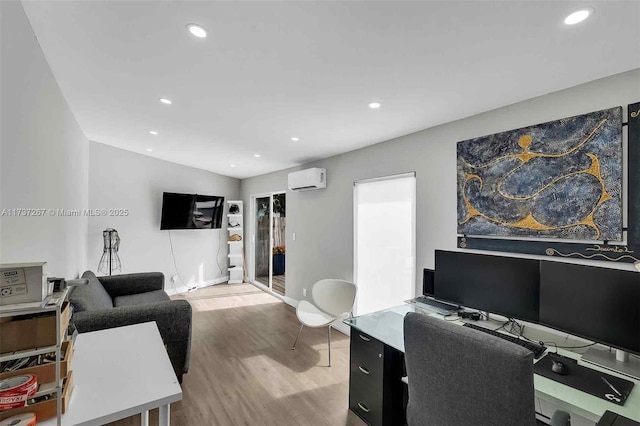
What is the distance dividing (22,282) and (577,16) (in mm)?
2402

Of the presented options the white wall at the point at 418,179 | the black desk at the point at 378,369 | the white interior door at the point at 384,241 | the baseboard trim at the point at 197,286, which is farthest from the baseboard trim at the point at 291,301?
the black desk at the point at 378,369

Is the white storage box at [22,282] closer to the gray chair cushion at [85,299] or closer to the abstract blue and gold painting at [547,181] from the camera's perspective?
the gray chair cushion at [85,299]

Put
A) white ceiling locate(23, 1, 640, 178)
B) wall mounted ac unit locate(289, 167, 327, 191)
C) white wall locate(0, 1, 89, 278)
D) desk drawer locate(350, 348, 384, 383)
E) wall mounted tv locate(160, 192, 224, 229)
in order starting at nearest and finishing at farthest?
white ceiling locate(23, 1, 640, 178)
white wall locate(0, 1, 89, 278)
desk drawer locate(350, 348, 384, 383)
wall mounted ac unit locate(289, 167, 327, 191)
wall mounted tv locate(160, 192, 224, 229)

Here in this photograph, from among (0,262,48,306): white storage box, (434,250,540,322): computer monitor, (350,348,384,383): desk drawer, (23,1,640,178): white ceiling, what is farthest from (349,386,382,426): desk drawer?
(23,1,640,178): white ceiling

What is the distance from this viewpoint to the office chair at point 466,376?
987 mm

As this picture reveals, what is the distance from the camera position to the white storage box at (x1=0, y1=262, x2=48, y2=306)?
0.97m

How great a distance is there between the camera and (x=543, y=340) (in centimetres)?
179

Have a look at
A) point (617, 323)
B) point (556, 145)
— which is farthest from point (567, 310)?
point (556, 145)

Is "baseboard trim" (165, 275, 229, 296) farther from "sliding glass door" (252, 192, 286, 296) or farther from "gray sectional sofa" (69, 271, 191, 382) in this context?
"gray sectional sofa" (69, 271, 191, 382)

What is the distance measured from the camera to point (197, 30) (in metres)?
1.54

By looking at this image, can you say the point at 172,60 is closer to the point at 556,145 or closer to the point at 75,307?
the point at 75,307

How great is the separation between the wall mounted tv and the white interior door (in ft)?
11.5

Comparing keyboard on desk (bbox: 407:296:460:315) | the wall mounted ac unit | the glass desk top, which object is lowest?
the glass desk top

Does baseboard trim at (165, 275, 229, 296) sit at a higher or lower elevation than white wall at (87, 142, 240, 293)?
lower
